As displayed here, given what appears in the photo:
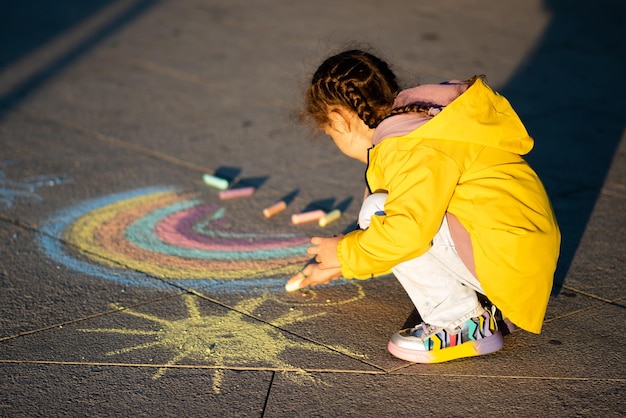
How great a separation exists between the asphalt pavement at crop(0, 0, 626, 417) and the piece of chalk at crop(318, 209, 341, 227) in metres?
0.03

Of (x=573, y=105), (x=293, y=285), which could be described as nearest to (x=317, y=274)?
(x=293, y=285)

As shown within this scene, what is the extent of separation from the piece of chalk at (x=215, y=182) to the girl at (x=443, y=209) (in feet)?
5.35

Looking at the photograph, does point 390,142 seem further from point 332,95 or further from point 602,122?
point 602,122

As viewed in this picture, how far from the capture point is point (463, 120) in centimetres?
285

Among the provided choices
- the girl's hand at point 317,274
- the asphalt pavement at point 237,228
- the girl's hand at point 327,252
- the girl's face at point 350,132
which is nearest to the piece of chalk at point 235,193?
the asphalt pavement at point 237,228

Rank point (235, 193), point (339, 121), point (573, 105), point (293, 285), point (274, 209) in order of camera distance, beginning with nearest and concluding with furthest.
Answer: point (339, 121), point (293, 285), point (274, 209), point (235, 193), point (573, 105)

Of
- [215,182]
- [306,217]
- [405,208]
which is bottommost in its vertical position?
[215,182]

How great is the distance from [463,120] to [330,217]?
4.98 ft

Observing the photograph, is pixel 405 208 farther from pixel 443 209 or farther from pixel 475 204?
pixel 475 204

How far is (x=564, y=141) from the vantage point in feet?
17.8

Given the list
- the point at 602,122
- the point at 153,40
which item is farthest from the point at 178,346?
the point at 153,40

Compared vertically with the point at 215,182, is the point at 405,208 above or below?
above

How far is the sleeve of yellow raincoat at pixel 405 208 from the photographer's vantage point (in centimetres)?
277

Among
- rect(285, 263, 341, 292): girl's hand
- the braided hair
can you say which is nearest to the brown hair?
the braided hair
